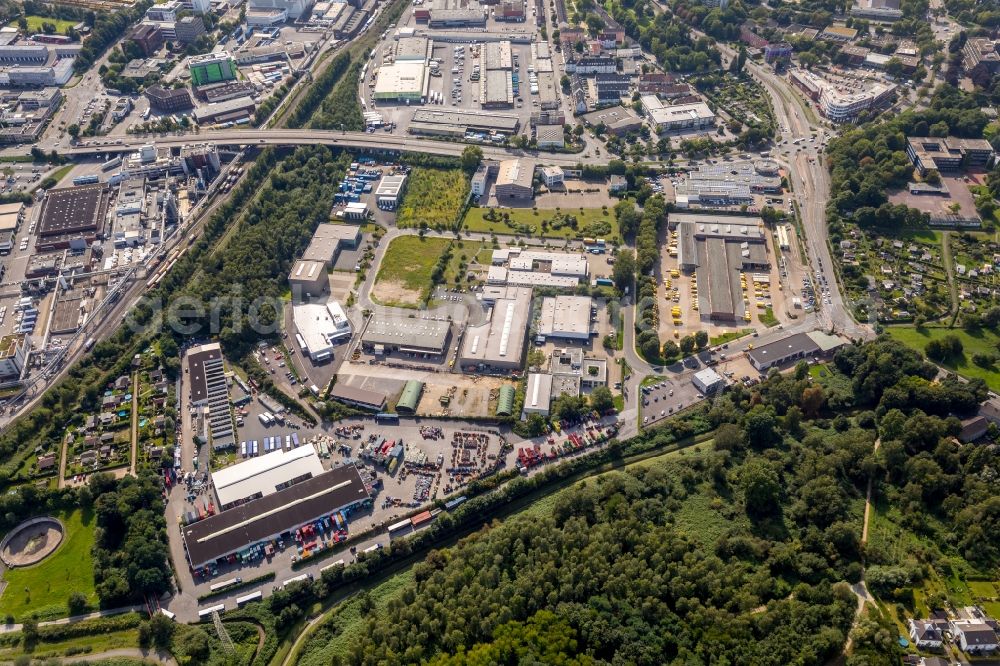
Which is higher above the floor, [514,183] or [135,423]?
[514,183]

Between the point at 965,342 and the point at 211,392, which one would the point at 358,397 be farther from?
the point at 965,342

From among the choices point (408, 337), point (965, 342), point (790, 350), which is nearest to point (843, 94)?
point (965, 342)

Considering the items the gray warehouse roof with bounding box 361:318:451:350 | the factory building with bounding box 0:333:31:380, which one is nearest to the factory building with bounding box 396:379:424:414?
the gray warehouse roof with bounding box 361:318:451:350

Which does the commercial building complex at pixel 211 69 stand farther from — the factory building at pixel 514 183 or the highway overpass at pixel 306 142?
the factory building at pixel 514 183

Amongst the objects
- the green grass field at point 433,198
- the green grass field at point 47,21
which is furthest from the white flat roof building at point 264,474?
the green grass field at point 47,21

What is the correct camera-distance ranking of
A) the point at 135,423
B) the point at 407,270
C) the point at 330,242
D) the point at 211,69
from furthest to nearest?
the point at 211,69, the point at 330,242, the point at 407,270, the point at 135,423
